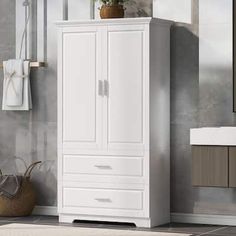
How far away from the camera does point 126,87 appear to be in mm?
7199

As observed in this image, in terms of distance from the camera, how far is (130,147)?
7.19 metres

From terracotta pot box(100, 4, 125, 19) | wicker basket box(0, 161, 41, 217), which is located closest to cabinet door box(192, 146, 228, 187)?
terracotta pot box(100, 4, 125, 19)

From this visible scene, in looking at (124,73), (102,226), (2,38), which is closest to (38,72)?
(2,38)

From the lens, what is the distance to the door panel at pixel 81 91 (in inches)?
288

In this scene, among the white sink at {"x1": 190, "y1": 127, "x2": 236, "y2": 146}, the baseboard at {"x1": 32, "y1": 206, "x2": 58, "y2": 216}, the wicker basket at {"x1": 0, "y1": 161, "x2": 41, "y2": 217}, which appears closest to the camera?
the white sink at {"x1": 190, "y1": 127, "x2": 236, "y2": 146}

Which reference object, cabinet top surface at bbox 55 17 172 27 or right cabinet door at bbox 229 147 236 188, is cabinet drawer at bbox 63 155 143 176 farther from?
cabinet top surface at bbox 55 17 172 27

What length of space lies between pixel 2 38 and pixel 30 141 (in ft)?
3.25

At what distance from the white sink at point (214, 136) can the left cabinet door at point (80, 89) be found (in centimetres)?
80

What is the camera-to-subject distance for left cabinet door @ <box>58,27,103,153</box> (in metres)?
7.31

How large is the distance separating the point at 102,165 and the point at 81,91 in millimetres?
636

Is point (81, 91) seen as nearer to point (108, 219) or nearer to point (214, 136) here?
point (108, 219)

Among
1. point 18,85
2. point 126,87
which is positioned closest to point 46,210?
point 18,85

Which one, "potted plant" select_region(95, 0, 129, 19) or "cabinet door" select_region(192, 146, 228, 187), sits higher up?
"potted plant" select_region(95, 0, 129, 19)

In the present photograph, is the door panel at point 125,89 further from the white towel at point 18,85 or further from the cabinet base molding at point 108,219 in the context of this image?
the white towel at point 18,85
